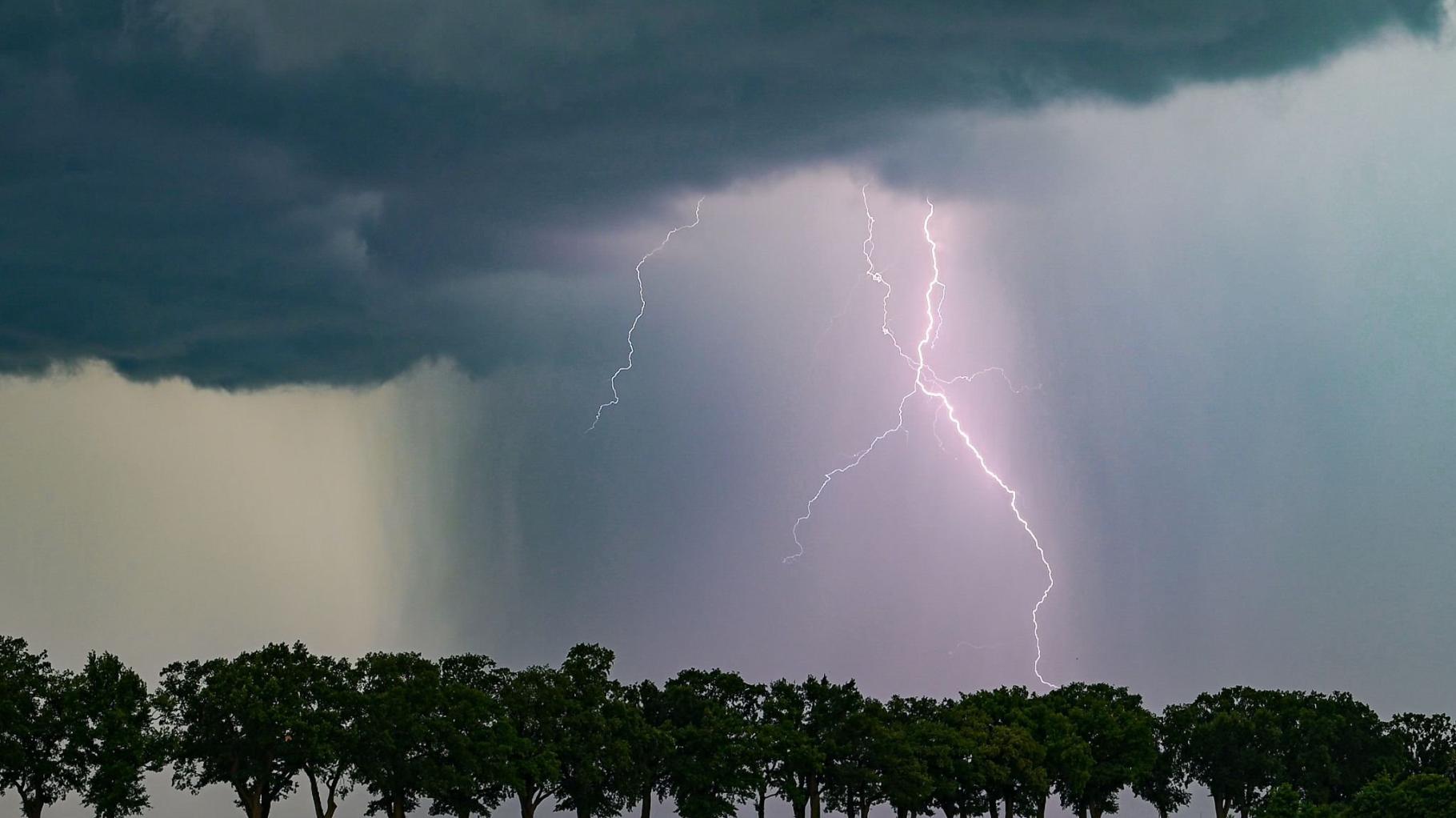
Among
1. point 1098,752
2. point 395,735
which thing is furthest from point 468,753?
point 1098,752

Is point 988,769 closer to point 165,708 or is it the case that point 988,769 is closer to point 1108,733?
point 1108,733

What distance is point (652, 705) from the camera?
10069cm

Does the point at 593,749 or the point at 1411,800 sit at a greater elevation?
the point at 593,749

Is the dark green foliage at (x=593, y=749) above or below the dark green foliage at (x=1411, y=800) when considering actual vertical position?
above

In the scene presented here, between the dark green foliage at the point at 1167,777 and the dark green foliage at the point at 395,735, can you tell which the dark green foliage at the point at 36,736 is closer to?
the dark green foliage at the point at 395,735

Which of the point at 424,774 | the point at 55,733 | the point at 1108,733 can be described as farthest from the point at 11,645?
the point at 1108,733

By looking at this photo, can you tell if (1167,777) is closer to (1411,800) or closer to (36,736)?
(1411,800)

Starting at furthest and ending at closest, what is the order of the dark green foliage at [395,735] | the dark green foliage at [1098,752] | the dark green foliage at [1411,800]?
the dark green foliage at [1098,752]
the dark green foliage at [395,735]
the dark green foliage at [1411,800]

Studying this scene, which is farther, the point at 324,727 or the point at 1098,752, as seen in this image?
the point at 1098,752

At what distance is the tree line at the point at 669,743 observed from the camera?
80.8 m

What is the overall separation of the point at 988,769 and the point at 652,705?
22.2m

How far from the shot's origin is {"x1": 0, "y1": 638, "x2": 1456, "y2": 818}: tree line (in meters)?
80.8

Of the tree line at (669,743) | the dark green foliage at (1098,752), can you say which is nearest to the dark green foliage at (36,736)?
the tree line at (669,743)

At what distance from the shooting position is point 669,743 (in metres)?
93.7
